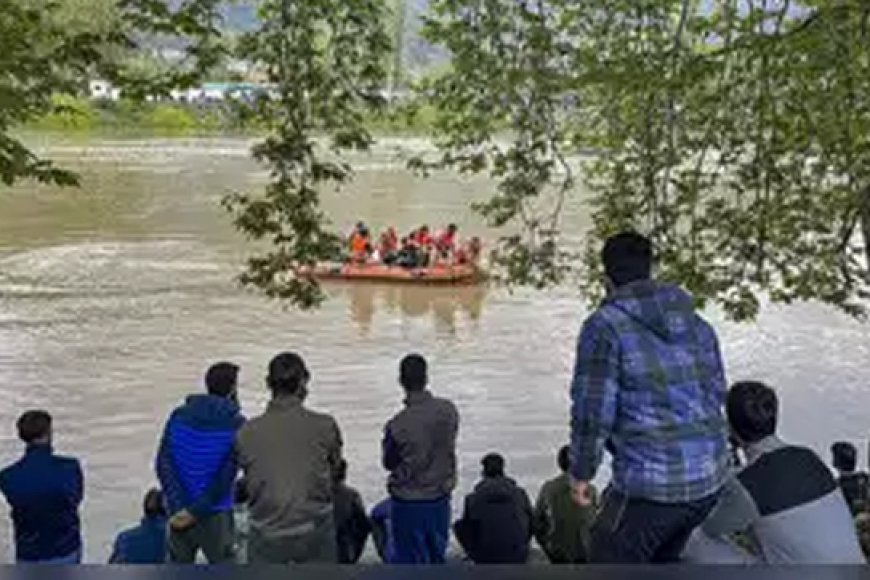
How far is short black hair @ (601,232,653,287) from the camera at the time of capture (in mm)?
3443

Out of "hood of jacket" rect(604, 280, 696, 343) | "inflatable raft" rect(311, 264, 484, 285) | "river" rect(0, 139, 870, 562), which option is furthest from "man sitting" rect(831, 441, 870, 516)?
"inflatable raft" rect(311, 264, 484, 285)

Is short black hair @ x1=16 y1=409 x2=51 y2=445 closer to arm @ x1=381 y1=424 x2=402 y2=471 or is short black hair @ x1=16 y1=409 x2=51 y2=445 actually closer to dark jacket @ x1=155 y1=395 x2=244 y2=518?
dark jacket @ x1=155 y1=395 x2=244 y2=518

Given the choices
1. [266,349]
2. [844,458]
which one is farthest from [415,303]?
[844,458]

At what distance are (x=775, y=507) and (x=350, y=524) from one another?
10.3ft

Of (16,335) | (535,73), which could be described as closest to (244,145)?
(16,335)

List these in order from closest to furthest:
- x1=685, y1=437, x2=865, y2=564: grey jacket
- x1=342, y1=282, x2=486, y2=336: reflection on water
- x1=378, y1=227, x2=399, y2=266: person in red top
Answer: x1=685, y1=437, x2=865, y2=564: grey jacket → x1=342, y1=282, x2=486, y2=336: reflection on water → x1=378, y1=227, x2=399, y2=266: person in red top

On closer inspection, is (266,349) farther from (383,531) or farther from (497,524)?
(497,524)

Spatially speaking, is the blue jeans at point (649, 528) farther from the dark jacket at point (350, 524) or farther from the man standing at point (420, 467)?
the dark jacket at point (350, 524)

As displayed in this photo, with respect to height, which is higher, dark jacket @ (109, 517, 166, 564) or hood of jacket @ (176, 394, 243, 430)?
hood of jacket @ (176, 394, 243, 430)

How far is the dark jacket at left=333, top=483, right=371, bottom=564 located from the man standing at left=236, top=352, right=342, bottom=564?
1109 mm

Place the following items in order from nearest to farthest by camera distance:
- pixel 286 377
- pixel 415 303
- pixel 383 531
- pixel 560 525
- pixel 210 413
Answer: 1. pixel 286 377
2. pixel 210 413
3. pixel 560 525
4. pixel 383 531
5. pixel 415 303

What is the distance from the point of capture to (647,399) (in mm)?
3391

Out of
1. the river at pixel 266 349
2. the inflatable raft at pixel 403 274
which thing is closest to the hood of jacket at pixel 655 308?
the river at pixel 266 349

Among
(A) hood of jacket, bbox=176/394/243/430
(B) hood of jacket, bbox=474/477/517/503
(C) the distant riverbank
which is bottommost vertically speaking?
(B) hood of jacket, bbox=474/477/517/503
